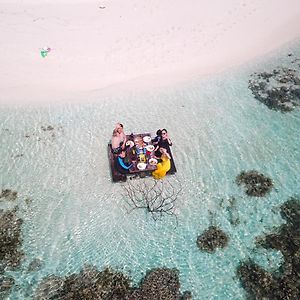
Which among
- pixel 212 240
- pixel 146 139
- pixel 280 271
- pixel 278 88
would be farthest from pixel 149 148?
pixel 278 88

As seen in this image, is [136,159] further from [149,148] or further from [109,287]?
[109,287]

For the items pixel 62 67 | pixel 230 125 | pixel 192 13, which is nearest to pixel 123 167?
pixel 230 125

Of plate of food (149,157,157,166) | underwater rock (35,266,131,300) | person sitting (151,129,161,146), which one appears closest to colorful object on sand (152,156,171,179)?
plate of food (149,157,157,166)

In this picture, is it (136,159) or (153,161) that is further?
(136,159)

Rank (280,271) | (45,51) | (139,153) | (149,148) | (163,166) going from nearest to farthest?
(280,271)
(163,166)
(139,153)
(149,148)
(45,51)

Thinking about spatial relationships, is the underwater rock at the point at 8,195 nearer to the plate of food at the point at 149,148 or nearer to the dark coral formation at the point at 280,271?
the plate of food at the point at 149,148

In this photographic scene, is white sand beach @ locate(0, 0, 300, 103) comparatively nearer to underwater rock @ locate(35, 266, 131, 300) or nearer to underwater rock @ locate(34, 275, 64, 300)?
underwater rock @ locate(34, 275, 64, 300)

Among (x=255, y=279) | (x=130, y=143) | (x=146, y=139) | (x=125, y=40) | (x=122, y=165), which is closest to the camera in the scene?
(x=255, y=279)

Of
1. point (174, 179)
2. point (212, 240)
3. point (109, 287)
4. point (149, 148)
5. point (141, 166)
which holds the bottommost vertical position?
point (109, 287)
